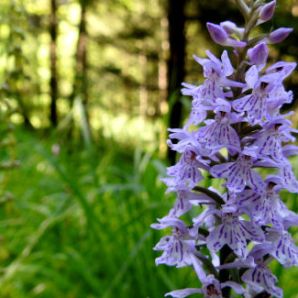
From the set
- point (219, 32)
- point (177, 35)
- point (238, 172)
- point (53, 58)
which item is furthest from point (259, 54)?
point (177, 35)

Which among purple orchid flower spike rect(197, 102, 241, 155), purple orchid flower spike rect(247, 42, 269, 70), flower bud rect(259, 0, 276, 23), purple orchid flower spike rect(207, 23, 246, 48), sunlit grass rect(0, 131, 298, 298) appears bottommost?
sunlit grass rect(0, 131, 298, 298)

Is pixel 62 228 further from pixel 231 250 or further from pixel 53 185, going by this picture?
pixel 231 250

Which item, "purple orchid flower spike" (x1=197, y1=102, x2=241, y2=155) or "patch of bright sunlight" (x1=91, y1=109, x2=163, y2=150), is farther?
"patch of bright sunlight" (x1=91, y1=109, x2=163, y2=150)

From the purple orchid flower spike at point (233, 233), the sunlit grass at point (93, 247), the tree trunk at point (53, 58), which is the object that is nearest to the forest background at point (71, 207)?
the sunlit grass at point (93, 247)

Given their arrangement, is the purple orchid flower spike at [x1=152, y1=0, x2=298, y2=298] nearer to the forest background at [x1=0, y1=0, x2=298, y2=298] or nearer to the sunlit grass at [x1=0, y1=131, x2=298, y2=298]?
the forest background at [x1=0, y1=0, x2=298, y2=298]

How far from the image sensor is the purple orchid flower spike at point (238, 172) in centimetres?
100

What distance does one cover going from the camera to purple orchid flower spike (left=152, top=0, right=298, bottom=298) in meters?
1.00

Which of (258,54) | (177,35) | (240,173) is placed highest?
(258,54)

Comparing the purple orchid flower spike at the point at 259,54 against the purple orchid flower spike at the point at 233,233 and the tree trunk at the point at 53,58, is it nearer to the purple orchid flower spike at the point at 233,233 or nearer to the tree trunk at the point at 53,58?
the purple orchid flower spike at the point at 233,233

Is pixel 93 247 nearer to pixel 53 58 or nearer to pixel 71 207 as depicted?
pixel 71 207

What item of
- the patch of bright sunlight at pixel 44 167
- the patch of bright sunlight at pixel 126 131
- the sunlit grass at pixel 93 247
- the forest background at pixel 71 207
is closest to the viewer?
the forest background at pixel 71 207

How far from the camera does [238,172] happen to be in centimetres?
98

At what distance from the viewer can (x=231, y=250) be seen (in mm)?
1041

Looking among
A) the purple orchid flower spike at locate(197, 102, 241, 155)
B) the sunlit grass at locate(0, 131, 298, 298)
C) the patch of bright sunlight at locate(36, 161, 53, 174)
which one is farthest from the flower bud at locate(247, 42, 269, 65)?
the patch of bright sunlight at locate(36, 161, 53, 174)
